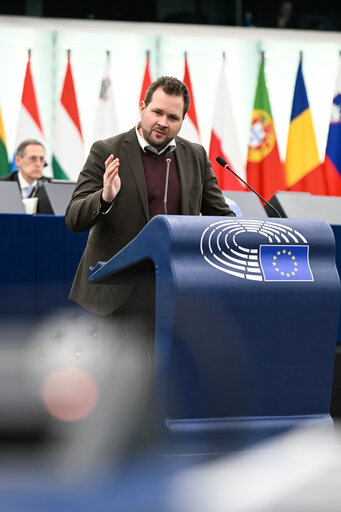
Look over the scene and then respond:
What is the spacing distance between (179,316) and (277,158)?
6444 mm

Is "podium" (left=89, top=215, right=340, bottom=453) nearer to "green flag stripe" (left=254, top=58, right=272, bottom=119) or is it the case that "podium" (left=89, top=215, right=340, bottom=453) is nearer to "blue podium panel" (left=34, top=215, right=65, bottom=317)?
"blue podium panel" (left=34, top=215, right=65, bottom=317)

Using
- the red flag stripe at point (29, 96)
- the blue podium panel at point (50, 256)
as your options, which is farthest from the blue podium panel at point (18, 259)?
the red flag stripe at point (29, 96)

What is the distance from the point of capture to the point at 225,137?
7.27m

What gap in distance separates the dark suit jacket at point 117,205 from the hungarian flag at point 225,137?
5.29 meters

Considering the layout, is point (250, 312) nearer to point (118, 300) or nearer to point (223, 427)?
point (223, 427)

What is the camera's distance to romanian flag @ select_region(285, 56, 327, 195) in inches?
283

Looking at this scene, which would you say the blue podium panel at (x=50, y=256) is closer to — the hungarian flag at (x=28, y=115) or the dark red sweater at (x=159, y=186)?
the dark red sweater at (x=159, y=186)

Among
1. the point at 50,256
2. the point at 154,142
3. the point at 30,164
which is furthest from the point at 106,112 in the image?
the point at 154,142

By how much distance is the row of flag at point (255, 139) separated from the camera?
7125 mm

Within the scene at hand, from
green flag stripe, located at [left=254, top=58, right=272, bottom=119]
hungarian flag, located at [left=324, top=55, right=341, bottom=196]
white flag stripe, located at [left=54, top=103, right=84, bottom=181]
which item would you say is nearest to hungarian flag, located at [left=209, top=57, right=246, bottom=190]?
green flag stripe, located at [left=254, top=58, right=272, bottom=119]

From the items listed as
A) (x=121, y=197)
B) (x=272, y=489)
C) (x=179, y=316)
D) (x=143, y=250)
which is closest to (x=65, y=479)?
(x=272, y=489)

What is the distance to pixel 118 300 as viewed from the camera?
1637mm

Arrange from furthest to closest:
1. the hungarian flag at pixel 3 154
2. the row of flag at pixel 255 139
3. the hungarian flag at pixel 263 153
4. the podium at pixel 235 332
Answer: the hungarian flag at pixel 263 153 → the row of flag at pixel 255 139 → the hungarian flag at pixel 3 154 → the podium at pixel 235 332

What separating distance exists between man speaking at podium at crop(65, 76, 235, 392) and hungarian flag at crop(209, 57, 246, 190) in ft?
17.4
